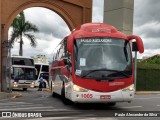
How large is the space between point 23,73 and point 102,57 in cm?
2280

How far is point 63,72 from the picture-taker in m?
20.0

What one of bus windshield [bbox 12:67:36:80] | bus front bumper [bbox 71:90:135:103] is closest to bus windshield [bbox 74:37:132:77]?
bus front bumper [bbox 71:90:135:103]

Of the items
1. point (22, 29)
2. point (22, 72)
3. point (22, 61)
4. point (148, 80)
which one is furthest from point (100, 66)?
point (22, 29)

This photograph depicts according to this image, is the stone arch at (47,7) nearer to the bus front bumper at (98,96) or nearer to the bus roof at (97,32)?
the bus roof at (97,32)

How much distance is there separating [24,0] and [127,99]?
19919 mm

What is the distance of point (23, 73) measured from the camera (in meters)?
38.7

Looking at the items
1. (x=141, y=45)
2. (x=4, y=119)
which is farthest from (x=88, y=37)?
(x=4, y=119)

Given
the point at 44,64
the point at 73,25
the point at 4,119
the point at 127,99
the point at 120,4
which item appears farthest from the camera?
the point at 44,64

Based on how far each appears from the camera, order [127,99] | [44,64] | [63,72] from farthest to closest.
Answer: [44,64], [63,72], [127,99]

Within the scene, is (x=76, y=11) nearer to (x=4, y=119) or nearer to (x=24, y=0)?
(x=24, y=0)

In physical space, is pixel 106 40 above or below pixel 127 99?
above

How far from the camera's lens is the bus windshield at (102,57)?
16516 millimetres

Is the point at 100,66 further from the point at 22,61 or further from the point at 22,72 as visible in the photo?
the point at 22,72

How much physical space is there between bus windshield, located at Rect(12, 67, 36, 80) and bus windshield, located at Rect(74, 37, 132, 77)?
71.3 ft
